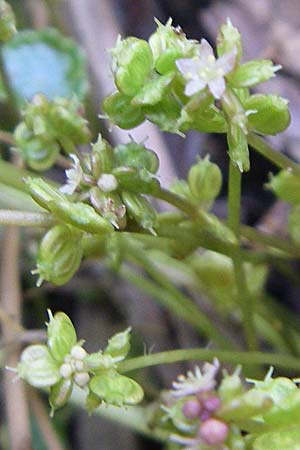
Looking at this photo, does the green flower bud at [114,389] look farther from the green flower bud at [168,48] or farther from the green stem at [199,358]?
the green flower bud at [168,48]

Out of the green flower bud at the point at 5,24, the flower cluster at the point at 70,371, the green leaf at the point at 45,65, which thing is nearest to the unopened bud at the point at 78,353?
the flower cluster at the point at 70,371

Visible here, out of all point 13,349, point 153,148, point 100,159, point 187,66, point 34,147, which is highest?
point 187,66

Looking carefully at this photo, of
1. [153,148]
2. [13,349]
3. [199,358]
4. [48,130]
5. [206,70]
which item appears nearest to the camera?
[206,70]

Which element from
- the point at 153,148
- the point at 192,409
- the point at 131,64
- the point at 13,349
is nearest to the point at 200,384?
the point at 192,409

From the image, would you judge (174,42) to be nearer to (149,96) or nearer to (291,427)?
(149,96)

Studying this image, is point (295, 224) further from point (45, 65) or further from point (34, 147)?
point (45, 65)

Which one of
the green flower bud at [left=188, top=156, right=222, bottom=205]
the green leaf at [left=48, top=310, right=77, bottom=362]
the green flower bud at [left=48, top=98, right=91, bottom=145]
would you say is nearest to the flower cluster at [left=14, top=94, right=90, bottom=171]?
the green flower bud at [left=48, top=98, right=91, bottom=145]

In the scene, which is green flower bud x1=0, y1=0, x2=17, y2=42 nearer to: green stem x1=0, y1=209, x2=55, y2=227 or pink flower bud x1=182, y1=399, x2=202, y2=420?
green stem x1=0, y1=209, x2=55, y2=227
